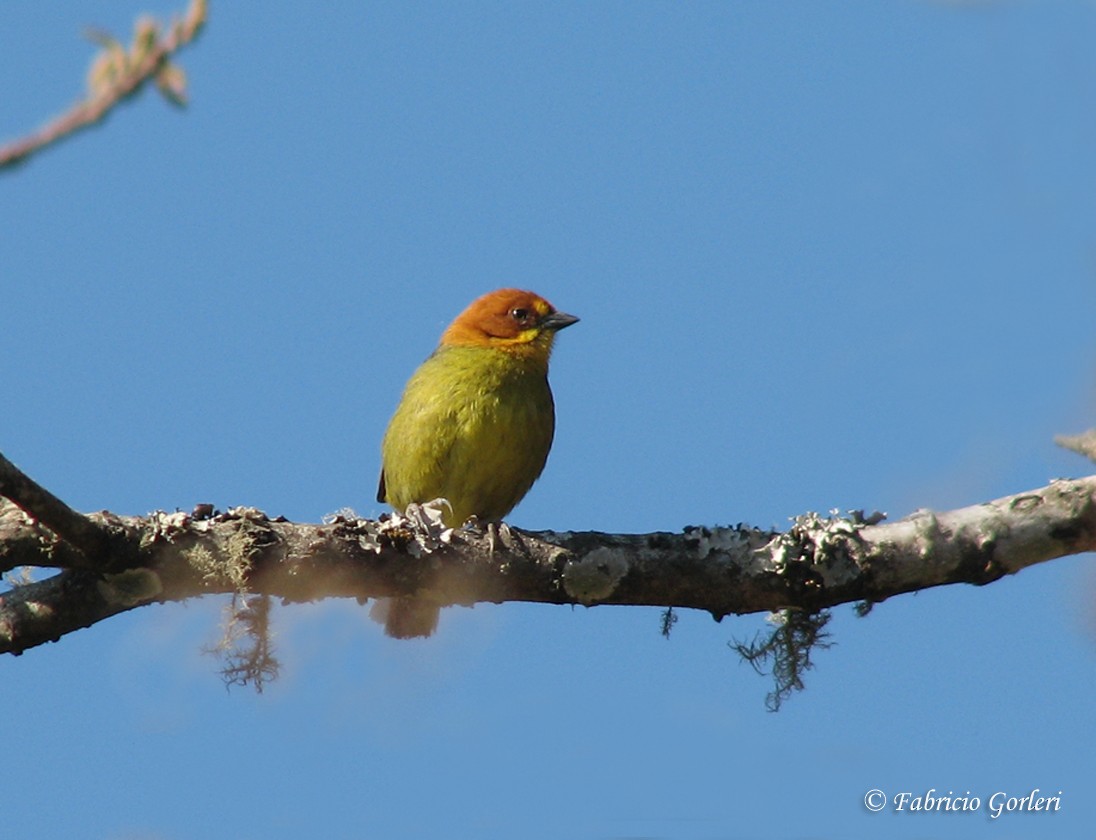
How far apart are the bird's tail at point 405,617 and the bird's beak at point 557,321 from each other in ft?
5.95

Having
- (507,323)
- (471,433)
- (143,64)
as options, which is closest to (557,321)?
(507,323)

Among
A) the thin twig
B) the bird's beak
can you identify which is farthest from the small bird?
the thin twig

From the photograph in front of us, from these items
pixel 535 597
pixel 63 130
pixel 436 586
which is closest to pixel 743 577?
pixel 535 597

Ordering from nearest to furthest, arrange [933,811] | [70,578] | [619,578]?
1. [70,578]
2. [619,578]
3. [933,811]

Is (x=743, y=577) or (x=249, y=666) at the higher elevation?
(x=743, y=577)

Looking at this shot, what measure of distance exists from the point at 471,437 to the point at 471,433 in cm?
2

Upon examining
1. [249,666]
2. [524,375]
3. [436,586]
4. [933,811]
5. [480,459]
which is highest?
[524,375]

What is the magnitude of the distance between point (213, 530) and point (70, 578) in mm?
407

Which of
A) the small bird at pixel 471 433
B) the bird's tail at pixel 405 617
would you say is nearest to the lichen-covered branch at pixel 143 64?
the bird's tail at pixel 405 617

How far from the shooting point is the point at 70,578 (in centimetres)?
384

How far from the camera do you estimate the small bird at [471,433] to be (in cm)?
577

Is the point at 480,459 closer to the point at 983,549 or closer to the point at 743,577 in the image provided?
the point at 743,577

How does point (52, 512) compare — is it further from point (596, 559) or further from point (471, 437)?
point (471, 437)

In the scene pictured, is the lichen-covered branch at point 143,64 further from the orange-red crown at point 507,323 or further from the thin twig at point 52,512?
the orange-red crown at point 507,323
